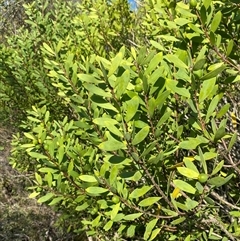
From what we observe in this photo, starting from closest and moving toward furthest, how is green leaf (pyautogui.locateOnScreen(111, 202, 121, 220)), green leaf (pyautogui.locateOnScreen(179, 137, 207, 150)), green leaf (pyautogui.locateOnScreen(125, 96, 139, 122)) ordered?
green leaf (pyautogui.locateOnScreen(125, 96, 139, 122)) → green leaf (pyautogui.locateOnScreen(179, 137, 207, 150)) → green leaf (pyautogui.locateOnScreen(111, 202, 121, 220))

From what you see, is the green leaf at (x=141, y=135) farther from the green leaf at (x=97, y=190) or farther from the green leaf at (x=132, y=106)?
the green leaf at (x=97, y=190)

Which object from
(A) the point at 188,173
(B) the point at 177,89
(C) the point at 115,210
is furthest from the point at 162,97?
(C) the point at 115,210

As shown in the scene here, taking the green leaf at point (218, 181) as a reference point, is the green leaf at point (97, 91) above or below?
above

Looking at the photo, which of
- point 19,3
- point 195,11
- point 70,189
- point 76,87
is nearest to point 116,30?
point 76,87

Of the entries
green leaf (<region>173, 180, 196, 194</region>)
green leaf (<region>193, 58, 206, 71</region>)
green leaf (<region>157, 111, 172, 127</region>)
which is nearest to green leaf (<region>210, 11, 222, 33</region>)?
green leaf (<region>193, 58, 206, 71</region>)

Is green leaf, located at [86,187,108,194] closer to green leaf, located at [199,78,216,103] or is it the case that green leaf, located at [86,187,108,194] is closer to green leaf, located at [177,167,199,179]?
green leaf, located at [177,167,199,179]

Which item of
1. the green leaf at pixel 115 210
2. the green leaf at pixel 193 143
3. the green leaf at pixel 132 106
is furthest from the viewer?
the green leaf at pixel 115 210

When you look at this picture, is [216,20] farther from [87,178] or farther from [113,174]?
[87,178]

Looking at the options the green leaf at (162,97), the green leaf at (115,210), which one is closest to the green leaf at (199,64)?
the green leaf at (162,97)

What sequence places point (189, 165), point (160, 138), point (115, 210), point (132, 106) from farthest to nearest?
point (160, 138) → point (115, 210) → point (189, 165) → point (132, 106)

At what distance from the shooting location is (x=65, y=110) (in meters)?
4.38

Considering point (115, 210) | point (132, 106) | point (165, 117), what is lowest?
point (115, 210)

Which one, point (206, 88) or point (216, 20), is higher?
point (216, 20)

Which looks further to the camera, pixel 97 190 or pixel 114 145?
pixel 97 190
